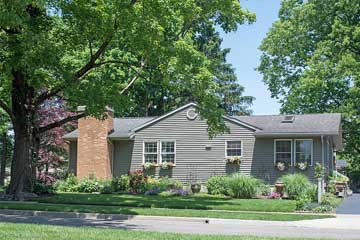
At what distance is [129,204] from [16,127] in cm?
614

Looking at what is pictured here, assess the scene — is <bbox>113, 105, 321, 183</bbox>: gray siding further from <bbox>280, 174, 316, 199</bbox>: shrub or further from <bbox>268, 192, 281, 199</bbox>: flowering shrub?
<bbox>268, 192, 281, 199</bbox>: flowering shrub

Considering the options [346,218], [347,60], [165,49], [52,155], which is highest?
[347,60]

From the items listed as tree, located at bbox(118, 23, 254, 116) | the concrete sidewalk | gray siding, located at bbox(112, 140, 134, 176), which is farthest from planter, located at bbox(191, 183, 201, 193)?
tree, located at bbox(118, 23, 254, 116)

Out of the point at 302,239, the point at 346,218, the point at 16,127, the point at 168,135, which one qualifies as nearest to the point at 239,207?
the point at 346,218

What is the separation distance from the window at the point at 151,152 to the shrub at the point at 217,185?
4571mm

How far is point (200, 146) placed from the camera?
32469mm

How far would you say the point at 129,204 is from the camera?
21656 mm

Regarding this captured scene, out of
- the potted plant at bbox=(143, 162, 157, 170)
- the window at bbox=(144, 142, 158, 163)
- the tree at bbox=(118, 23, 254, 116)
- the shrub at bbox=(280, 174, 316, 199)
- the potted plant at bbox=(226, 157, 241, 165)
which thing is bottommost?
the shrub at bbox=(280, 174, 316, 199)

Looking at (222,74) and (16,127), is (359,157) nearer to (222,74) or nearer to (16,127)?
(222,74)

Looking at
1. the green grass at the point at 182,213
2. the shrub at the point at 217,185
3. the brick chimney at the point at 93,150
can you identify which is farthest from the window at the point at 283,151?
the green grass at the point at 182,213

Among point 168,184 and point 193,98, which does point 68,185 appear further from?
point 193,98

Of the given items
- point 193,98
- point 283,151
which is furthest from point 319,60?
point 283,151

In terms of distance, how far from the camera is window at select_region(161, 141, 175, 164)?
107 feet

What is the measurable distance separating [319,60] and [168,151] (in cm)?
1857
